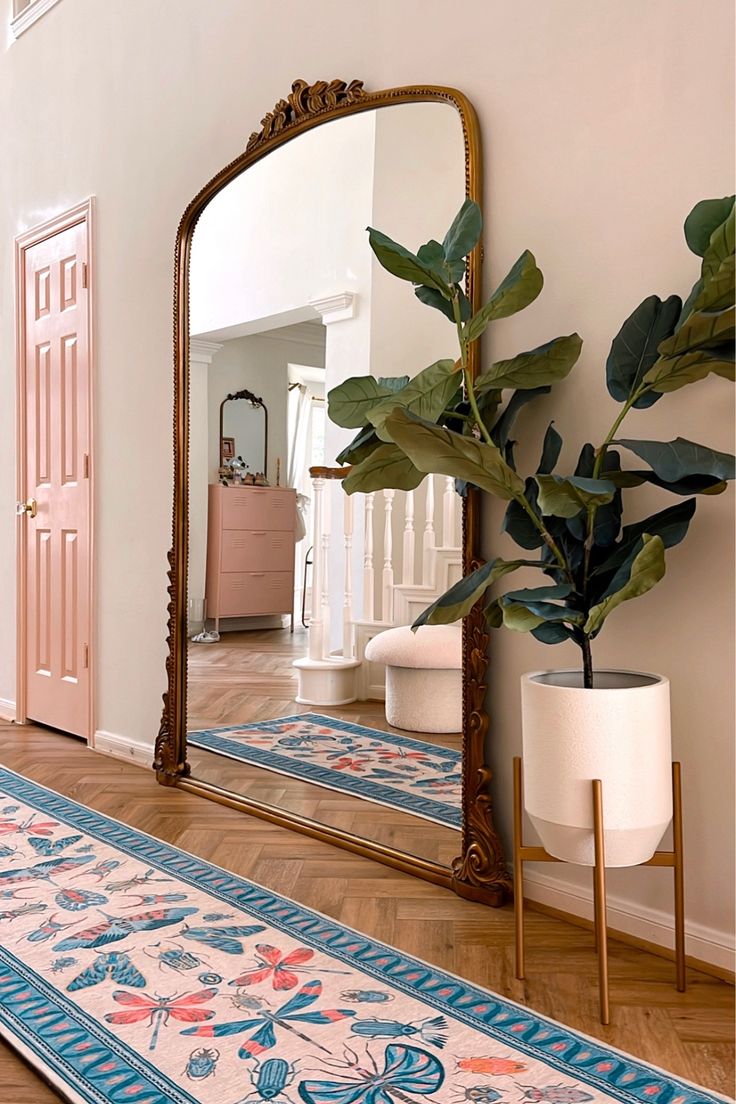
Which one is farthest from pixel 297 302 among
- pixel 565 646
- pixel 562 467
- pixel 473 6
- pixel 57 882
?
pixel 57 882

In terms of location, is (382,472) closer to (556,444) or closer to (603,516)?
(556,444)

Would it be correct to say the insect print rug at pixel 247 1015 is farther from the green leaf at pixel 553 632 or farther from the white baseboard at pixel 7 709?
the white baseboard at pixel 7 709

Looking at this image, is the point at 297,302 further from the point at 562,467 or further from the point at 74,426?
the point at 74,426

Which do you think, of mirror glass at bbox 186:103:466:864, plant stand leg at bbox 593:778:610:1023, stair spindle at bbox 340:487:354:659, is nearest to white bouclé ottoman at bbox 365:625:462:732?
mirror glass at bbox 186:103:466:864

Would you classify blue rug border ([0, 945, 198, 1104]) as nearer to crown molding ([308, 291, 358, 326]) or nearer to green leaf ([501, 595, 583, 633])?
green leaf ([501, 595, 583, 633])

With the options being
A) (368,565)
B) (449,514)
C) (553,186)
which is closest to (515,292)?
(553,186)

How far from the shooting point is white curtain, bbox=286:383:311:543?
9.24 ft

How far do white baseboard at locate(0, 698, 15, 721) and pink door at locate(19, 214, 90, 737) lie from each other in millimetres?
101

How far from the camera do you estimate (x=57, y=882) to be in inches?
91.8

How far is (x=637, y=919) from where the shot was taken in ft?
6.64

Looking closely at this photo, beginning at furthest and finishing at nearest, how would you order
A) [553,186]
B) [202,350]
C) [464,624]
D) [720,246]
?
[202,350] → [464,624] → [553,186] → [720,246]

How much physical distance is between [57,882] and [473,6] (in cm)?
236

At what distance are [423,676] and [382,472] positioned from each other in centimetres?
66

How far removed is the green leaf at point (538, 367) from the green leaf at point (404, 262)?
20cm
